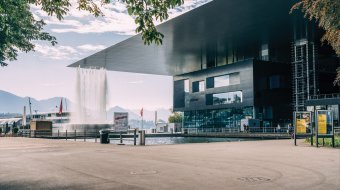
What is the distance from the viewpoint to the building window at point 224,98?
62.4 metres

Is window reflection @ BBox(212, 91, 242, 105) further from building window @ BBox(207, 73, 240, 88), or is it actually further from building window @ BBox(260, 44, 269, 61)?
building window @ BBox(260, 44, 269, 61)

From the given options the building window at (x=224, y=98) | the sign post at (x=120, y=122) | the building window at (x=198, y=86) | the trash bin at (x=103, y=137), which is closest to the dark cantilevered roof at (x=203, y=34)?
the building window at (x=198, y=86)

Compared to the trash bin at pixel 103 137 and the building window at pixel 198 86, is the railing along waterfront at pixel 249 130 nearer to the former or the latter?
the building window at pixel 198 86

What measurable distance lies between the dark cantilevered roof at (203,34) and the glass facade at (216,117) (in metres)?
10.3

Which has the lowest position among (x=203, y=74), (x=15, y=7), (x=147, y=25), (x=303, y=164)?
(x=303, y=164)

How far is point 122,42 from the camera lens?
158 feet

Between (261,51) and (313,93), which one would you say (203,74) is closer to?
(261,51)

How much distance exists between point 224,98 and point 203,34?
71.2 feet

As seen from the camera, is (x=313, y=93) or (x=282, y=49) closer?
(x=313, y=93)

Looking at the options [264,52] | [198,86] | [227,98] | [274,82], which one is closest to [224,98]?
[227,98]

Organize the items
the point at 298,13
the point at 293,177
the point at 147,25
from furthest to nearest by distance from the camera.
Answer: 1. the point at 298,13
2. the point at 293,177
3. the point at 147,25

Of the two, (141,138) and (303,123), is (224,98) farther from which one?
(303,123)

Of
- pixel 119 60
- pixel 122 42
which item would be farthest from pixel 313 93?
pixel 119 60

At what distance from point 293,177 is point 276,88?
55513mm
